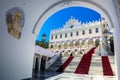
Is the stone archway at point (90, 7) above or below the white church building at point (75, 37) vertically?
below

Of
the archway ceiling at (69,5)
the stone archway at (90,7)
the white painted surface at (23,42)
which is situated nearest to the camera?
the white painted surface at (23,42)

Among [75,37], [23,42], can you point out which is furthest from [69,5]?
[75,37]

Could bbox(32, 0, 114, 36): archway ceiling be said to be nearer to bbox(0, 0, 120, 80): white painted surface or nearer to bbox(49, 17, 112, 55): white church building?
bbox(0, 0, 120, 80): white painted surface

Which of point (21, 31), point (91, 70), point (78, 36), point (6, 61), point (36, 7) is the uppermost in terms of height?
point (78, 36)

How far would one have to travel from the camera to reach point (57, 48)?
45500 millimetres

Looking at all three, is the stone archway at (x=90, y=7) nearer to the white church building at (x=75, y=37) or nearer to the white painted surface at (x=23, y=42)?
the white painted surface at (x=23, y=42)

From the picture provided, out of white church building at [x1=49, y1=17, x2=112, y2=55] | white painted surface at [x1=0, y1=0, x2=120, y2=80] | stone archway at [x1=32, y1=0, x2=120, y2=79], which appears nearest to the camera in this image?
white painted surface at [x1=0, y1=0, x2=120, y2=80]

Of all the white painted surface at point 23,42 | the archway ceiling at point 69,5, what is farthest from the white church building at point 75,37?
the white painted surface at point 23,42

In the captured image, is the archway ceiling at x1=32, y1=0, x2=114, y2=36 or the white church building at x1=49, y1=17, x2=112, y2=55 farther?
the white church building at x1=49, y1=17, x2=112, y2=55

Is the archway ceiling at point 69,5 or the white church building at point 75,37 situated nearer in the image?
the archway ceiling at point 69,5

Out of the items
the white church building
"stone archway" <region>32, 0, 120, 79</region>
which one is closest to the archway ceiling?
"stone archway" <region>32, 0, 120, 79</region>

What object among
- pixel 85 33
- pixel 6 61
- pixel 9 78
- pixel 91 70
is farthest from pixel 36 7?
pixel 85 33

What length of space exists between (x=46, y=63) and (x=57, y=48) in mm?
25329

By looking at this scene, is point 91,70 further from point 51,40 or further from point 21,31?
point 51,40
